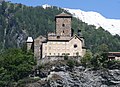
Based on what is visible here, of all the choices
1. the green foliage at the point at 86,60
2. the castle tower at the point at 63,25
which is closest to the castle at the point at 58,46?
the castle tower at the point at 63,25

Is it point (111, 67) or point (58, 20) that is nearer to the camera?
point (111, 67)

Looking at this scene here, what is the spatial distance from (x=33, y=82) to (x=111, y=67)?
46.6ft

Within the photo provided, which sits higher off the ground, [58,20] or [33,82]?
[58,20]

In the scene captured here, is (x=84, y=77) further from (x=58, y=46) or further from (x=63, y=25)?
(x=63, y=25)

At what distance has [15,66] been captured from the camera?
10000cm

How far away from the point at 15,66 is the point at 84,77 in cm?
1309

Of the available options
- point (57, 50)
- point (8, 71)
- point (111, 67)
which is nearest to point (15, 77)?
point (8, 71)

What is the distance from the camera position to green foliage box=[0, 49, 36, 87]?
98.2 m

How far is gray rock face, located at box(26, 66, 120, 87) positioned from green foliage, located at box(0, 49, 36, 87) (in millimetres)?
4570

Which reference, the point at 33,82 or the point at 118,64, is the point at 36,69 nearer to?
the point at 33,82

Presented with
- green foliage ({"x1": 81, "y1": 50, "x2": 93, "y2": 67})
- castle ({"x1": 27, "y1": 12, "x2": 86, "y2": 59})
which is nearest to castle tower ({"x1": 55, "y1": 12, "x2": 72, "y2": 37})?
castle ({"x1": 27, "y1": 12, "x2": 86, "y2": 59})

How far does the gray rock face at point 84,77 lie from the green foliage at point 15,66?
4570 mm

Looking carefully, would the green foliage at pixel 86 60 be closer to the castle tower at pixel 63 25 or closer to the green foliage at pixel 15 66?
the castle tower at pixel 63 25

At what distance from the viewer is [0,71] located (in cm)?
9938
